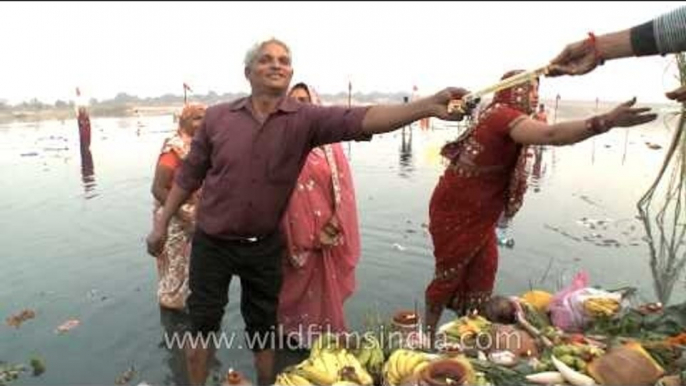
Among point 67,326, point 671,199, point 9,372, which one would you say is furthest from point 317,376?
point 67,326

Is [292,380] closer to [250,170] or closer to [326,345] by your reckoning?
[326,345]

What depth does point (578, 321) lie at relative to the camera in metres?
3.83

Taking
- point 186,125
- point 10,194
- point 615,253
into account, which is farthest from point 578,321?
point 10,194

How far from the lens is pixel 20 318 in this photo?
5.14m

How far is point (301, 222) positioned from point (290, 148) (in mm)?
1046

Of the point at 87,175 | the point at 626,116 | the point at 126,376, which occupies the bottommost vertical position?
the point at 126,376

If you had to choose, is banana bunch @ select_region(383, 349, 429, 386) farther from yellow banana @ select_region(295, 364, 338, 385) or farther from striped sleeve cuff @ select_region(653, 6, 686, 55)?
striped sleeve cuff @ select_region(653, 6, 686, 55)

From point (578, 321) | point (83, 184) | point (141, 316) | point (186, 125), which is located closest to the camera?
point (578, 321)

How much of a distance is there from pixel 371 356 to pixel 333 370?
281 millimetres

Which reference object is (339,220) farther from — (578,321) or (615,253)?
(615,253)

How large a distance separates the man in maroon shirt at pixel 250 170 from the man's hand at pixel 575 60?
910 mm

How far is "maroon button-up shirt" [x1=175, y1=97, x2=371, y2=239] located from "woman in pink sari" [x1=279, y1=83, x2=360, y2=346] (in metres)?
0.84

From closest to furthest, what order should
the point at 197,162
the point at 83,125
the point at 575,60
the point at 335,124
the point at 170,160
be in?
1. the point at 575,60
2. the point at 335,124
3. the point at 197,162
4. the point at 170,160
5. the point at 83,125

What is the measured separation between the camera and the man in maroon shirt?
3.25 metres
